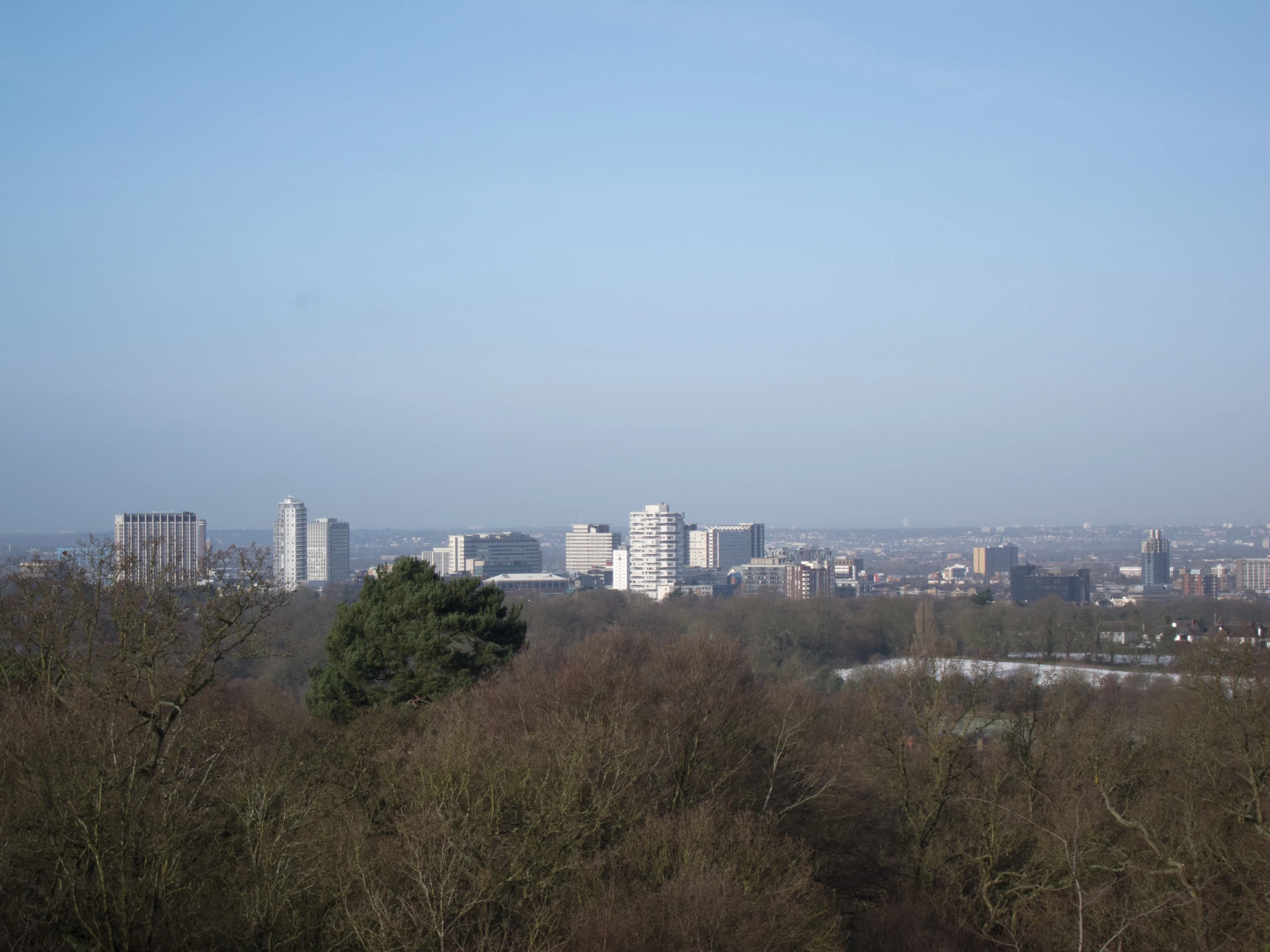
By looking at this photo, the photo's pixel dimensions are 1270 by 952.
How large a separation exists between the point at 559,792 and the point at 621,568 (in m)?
160

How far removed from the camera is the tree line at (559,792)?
36.2 feet

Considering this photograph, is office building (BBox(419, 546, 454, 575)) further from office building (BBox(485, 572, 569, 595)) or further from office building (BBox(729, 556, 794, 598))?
office building (BBox(729, 556, 794, 598))

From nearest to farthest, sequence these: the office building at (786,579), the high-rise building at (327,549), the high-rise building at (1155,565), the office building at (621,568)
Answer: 1. the office building at (786,579)
2. the high-rise building at (1155,565)
3. the office building at (621,568)
4. the high-rise building at (327,549)

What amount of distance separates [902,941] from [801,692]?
10970 millimetres

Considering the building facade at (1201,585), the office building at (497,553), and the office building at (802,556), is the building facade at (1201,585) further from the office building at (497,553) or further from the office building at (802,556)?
the office building at (497,553)

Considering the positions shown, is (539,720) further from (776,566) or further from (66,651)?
(776,566)

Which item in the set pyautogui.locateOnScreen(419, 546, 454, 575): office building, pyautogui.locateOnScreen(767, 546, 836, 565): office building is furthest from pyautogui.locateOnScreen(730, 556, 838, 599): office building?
pyautogui.locateOnScreen(419, 546, 454, 575): office building

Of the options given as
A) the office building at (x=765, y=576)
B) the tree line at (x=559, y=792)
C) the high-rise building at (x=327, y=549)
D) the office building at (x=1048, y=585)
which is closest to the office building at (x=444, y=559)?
the high-rise building at (x=327, y=549)

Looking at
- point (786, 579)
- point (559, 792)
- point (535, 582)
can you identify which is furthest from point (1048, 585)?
point (559, 792)

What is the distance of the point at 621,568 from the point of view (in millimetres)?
174250

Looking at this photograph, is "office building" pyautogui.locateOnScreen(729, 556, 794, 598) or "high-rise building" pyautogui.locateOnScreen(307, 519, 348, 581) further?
→ "high-rise building" pyautogui.locateOnScreen(307, 519, 348, 581)

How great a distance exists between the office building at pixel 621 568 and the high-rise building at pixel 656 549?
3.79 metres

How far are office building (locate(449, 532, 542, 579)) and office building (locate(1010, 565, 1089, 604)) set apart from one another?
3086 inches

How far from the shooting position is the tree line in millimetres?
11031
